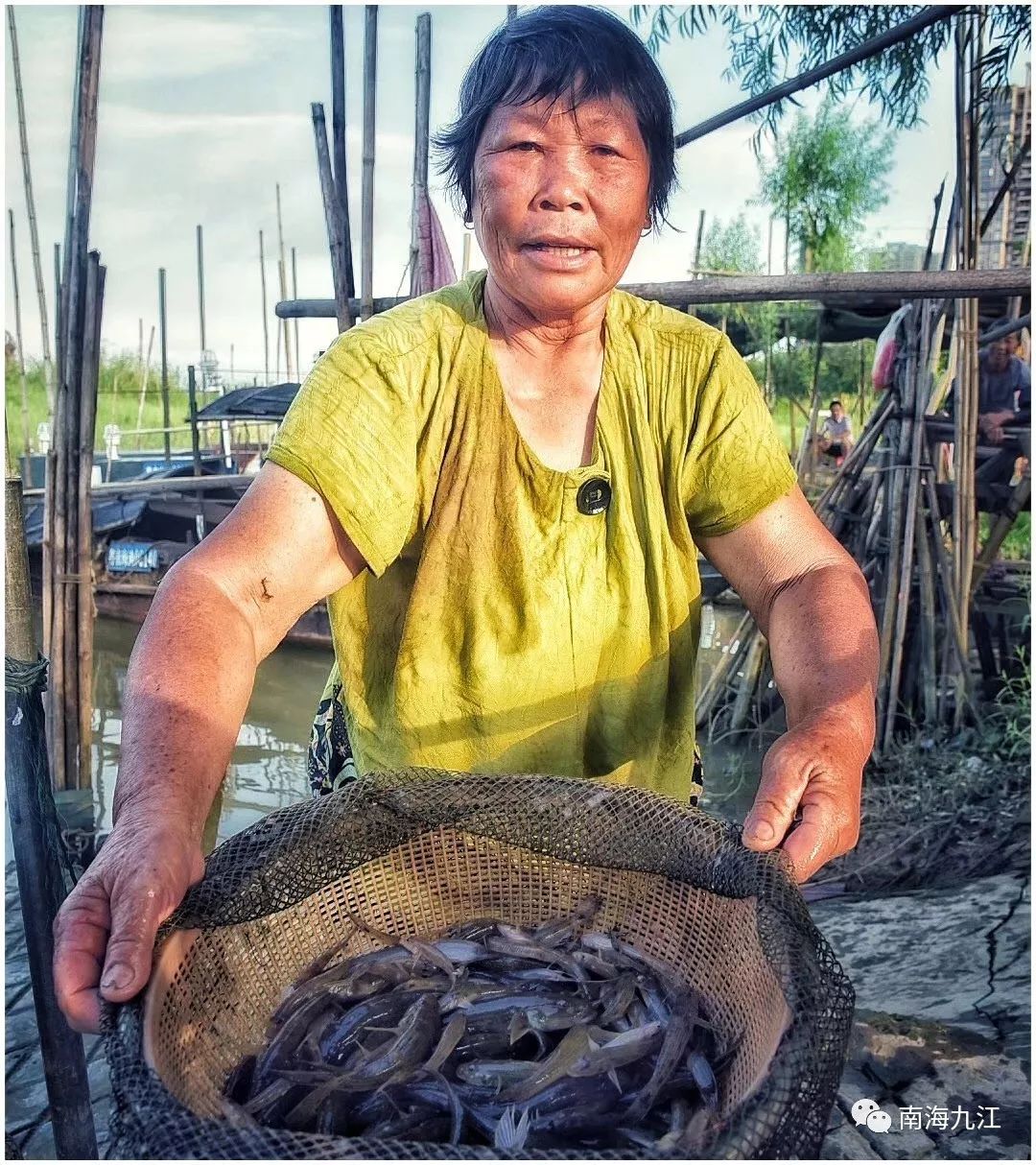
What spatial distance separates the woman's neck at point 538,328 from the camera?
195cm

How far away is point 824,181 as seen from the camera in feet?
62.6

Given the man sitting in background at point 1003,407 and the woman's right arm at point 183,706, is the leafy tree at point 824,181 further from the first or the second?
the woman's right arm at point 183,706

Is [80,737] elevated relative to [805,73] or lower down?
lower down

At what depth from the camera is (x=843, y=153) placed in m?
19.0

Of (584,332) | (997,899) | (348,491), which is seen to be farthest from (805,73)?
(997,899)

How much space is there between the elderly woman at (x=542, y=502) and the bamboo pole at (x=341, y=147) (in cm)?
177

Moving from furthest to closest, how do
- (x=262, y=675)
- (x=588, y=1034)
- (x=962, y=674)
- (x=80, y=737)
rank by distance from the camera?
(x=262, y=675) < (x=962, y=674) < (x=80, y=737) < (x=588, y=1034)

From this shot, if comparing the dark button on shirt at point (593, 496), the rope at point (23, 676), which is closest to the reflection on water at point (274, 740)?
the rope at point (23, 676)

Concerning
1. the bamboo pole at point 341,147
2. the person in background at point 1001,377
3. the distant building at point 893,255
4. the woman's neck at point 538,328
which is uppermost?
the distant building at point 893,255

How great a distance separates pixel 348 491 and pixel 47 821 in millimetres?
986

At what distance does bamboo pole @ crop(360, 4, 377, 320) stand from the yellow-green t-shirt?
83.1 inches

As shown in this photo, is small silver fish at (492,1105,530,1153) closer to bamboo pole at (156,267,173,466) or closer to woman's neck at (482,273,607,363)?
woman's neck at (482,273,607,363)

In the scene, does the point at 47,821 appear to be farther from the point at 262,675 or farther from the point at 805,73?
the point at 262,675

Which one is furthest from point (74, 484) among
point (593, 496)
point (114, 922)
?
point (114, 922)
